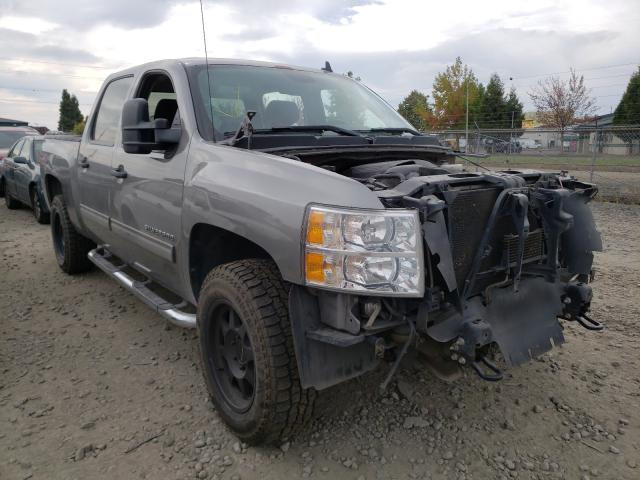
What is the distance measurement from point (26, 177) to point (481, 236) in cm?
927

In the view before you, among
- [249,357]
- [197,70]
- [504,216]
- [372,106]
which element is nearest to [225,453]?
[249,357]

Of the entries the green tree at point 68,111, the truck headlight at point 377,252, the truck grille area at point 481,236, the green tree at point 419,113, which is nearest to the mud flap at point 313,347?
the truck headlight at point 377,252

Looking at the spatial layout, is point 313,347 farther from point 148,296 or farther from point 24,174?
point 24,174

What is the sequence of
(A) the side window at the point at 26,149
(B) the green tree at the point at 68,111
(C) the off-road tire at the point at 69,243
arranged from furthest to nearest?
(B) the green tree at the point at 68,111 → (A) the side window at the point at 26,149 → (C) the off-road tire at the point at 69,243

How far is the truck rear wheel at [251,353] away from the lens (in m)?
2.29

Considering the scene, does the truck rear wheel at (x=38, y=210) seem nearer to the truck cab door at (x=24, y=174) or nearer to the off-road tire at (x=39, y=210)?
the off-road tire at (x=39, y=210)

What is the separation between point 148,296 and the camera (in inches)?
139

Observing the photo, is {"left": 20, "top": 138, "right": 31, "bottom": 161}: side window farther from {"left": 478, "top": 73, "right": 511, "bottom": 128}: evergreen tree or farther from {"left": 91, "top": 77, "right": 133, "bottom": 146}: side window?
{"left": 478, "top": 73, "right": 511, "bottom": 128}: evergreen tree

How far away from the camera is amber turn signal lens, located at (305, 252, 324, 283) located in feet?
6.72

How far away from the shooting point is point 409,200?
6.85ft

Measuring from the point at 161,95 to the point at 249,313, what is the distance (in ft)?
6.79

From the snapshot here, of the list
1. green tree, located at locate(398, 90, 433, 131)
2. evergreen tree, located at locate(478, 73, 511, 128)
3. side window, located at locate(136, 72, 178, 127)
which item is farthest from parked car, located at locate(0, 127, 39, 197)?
evergreen tree, located at locate(478, 73, 511, 128)

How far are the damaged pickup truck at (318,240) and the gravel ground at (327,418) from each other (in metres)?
0.28

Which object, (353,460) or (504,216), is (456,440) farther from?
(504,216)
